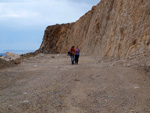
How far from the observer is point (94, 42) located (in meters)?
27.6

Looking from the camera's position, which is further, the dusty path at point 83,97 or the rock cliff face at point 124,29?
the rock cliff face at point 124,29

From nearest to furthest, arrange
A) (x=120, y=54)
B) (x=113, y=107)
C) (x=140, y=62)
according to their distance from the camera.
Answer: (x=113, y=107)
(x=140, y=62)
(x=120, y=54)

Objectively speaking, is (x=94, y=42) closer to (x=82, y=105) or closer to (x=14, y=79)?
(x=14, y=79)

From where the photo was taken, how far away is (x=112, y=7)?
83.9 feet

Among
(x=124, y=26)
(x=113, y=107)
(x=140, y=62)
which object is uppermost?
(x=124, y=26)

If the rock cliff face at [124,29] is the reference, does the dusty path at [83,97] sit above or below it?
below

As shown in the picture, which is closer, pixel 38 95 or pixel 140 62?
Answer: pixel 38 95

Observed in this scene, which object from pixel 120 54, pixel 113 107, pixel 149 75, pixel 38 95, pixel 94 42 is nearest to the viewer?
pixel 113 107

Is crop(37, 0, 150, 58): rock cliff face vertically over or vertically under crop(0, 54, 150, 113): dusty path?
over

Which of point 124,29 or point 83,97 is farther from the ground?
point 124,29

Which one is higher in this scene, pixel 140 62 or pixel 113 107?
pixel 140 62

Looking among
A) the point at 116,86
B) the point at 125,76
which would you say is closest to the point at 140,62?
the point at 125,76

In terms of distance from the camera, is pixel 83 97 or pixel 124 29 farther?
pixel 124 29

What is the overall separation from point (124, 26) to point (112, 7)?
10.8m
